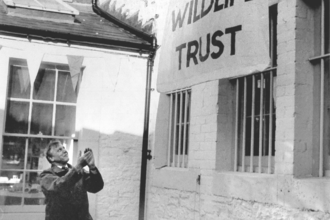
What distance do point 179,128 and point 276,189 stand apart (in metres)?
2.62

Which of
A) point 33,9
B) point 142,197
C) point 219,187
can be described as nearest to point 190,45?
point 219,187

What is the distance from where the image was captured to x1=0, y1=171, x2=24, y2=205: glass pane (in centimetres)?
729

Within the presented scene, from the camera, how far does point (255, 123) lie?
219 inches

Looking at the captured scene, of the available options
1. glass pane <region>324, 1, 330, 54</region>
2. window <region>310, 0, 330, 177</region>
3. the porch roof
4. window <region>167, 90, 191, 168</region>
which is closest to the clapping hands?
window <region>310, 0, 330, 177</region>

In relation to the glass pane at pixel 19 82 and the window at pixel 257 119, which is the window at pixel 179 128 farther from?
the glass pane at pixel 19 82

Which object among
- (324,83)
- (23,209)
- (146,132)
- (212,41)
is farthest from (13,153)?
(324,83)

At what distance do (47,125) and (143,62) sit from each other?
1.79 meters

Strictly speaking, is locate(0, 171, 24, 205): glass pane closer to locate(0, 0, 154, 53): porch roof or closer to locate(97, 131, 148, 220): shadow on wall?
locate(97, 131, 148, 220): shadow on wall

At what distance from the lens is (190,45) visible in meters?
5.32

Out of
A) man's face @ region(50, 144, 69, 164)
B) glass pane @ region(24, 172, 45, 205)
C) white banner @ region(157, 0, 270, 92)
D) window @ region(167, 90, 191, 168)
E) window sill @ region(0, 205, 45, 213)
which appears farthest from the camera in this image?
glass pane @ region(24, 172, 45, 205)

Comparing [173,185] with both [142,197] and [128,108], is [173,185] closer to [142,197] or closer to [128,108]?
[142,197]

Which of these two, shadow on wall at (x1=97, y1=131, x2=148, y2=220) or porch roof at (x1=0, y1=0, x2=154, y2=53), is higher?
porch roof at (x1=0, y1=0, x2=154, y2=53)

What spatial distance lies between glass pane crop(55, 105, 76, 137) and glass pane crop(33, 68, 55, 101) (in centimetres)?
25

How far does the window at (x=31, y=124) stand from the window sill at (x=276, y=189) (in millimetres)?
2894
